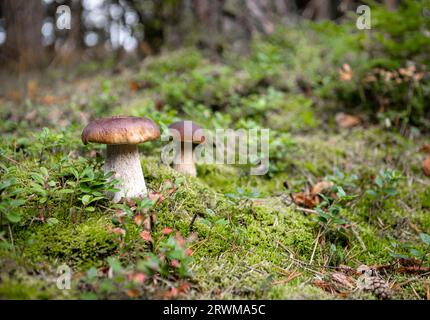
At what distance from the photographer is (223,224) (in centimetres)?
228

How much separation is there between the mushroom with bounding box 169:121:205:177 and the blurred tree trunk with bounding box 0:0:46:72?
8.59 m

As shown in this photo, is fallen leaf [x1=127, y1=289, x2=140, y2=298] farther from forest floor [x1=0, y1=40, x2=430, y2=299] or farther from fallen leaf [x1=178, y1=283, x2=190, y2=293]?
fallen leaf [x1=178, y1=283, x2=190, y2=293]

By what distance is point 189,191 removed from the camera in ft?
8.64

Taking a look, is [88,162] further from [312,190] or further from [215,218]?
[312,190]

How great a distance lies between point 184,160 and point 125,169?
29.6 inches

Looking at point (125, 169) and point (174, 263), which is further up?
point (125, 169)

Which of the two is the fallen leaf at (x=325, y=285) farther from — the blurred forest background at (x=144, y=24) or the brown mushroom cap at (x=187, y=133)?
the blurred forest background at (x=144, y=24)

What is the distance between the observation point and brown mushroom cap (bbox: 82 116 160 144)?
2.13 meters

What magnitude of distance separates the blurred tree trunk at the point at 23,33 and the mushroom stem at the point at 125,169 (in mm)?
8776

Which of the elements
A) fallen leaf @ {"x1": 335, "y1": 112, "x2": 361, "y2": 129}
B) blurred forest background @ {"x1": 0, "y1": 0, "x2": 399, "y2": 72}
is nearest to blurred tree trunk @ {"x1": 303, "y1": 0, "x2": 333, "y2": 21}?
blurred forest background @ {"x1": 0, "y1": 0, "x2": 399, "y2": 72}

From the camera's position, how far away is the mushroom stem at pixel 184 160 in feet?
9.87

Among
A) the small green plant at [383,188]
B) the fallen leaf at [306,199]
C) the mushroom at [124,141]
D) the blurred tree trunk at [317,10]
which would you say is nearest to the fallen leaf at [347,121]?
the small green plant at [383,188]

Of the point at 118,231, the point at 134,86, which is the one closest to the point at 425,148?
the point at 118,231

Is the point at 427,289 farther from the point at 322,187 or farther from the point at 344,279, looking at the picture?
the point at 322,187
